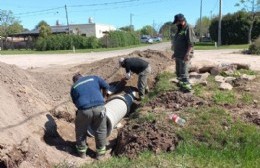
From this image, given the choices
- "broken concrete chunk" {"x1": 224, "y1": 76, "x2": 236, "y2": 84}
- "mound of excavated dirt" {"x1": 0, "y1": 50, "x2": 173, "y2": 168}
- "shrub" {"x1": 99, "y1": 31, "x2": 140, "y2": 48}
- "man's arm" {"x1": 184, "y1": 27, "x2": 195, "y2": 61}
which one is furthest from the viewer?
"shrub" {"x1": 99, "y1": 31, "x2": 140, "y2": 48}

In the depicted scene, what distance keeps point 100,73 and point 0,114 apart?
6.41 meters

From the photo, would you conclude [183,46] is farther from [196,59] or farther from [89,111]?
[196,59]

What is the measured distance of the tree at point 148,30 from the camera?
121 metres

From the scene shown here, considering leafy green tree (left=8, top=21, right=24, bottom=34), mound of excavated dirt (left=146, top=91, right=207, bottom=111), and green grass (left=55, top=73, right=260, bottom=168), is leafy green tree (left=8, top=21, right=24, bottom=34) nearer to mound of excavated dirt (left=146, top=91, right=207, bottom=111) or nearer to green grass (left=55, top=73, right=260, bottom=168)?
mound of excavated dirt (left=146, top=91, right=207, bottom=111)

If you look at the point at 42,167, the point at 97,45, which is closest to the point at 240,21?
the point at 97,45

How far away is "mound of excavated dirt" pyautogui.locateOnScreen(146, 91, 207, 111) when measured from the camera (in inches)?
381

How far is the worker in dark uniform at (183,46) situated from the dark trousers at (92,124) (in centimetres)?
330

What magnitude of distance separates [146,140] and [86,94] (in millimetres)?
1385

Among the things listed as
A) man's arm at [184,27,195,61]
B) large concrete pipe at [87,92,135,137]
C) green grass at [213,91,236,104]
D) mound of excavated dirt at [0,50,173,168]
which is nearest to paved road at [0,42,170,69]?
mound of excavated dirt at [0,50,173,168]

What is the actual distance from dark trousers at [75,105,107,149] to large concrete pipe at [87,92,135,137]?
59 centimetres

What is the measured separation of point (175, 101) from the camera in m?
10.0

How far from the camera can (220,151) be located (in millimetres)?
7418

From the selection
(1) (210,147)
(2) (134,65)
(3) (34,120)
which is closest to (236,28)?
(2) (134,65)

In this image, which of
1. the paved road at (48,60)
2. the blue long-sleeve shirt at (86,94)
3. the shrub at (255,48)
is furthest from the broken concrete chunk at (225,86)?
the shrub at (255,48)
